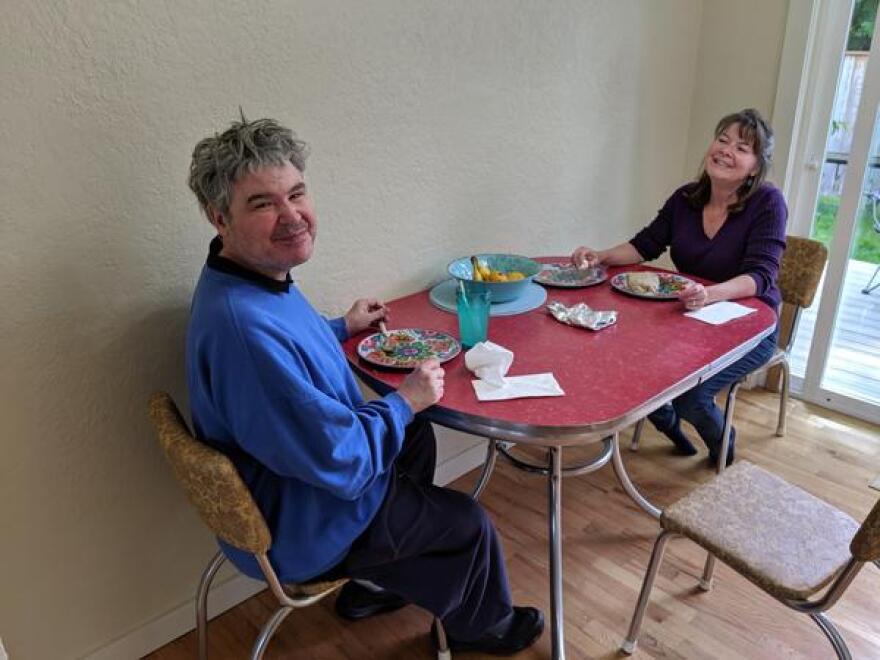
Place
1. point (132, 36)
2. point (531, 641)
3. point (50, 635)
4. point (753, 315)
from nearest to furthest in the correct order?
1. point (132, 36)
2. point (50, 635)
3. point (531, 641)
4. point (753, 315)

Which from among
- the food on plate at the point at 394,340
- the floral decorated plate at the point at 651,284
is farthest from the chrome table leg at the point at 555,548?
the floral decorated plate at the point at 651,284

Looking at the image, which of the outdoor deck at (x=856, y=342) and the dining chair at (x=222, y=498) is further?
the outdoor deck at (x=856, y=342)

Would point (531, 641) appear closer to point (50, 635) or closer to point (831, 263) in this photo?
point (50, 635)

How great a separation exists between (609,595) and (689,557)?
0.32 meters

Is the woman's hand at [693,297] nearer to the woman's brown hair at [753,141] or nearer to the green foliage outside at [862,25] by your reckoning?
the woman's brown hair at [753,141]

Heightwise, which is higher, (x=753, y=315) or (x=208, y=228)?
(x=208, y=228)

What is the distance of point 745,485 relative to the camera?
1.57 m

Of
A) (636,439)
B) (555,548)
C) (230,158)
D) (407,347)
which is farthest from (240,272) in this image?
(636,439)

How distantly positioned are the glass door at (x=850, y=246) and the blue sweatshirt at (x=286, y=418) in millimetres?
2246

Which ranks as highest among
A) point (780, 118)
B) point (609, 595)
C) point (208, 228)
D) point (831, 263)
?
point (780, 118)

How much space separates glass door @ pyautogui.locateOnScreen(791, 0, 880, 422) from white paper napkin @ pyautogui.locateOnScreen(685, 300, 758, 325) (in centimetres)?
113

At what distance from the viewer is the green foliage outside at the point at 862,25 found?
96.0 inches

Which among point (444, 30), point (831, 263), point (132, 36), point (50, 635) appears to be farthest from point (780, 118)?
point (50, 635)

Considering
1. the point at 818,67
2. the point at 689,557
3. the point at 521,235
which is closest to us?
the point at 689,557
